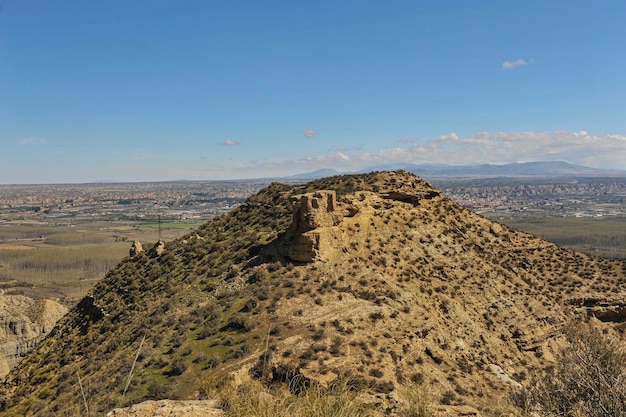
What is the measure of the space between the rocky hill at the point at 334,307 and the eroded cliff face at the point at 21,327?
20.8 meters

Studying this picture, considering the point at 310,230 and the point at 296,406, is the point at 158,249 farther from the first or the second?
the point at 296,406

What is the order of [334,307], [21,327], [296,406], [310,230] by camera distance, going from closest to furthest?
[296,406] < [334,307] < [310,230] < [21,327]

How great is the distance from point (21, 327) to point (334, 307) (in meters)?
44.0

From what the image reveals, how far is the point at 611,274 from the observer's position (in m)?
32.0

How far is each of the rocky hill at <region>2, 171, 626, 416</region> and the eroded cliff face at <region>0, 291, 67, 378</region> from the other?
20.8 m

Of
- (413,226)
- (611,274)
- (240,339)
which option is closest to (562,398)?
(240,339)

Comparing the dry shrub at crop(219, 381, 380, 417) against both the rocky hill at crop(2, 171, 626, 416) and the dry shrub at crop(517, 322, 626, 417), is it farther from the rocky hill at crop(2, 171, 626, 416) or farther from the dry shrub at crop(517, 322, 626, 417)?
the dry shrub at crop(517, 322, 626, 417)

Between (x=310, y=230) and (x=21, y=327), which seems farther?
(x=21, y=327)

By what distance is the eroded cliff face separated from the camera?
43656 mm

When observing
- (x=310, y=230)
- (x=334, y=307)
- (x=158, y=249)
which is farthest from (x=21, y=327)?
(x=334, y=307)

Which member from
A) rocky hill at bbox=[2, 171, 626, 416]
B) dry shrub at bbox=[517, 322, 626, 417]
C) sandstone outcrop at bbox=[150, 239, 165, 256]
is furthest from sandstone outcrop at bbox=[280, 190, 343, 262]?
dry shrub at bbox=[517, 322, 626, 417]

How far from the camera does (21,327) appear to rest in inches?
1769

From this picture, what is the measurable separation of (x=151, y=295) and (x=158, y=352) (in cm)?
832

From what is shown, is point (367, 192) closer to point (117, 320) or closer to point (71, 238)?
point (117, 320)
